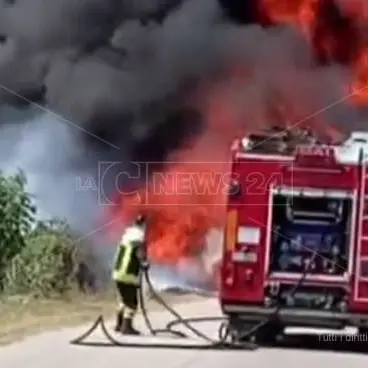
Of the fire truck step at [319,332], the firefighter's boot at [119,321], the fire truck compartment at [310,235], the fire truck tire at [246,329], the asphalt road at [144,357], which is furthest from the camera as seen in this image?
the fire truck step at [319,332]

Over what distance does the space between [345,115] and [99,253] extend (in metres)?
4.47

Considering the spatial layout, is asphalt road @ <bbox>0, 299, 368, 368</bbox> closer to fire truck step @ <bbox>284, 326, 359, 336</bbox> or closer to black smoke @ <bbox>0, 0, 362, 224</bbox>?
fire truck step @ <bbox>284, 326, 359, 336</bbox>

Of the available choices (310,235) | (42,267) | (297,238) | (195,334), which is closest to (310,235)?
(310,235)

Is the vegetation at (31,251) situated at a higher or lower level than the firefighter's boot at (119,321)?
higher

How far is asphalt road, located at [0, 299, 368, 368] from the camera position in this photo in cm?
1094

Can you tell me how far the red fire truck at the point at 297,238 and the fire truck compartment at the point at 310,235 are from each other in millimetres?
11

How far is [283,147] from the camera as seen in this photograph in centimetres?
1316

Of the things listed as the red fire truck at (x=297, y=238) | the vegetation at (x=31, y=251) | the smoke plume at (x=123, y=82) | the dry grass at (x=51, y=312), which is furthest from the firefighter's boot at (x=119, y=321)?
the vegetation at (x=31, y=251)

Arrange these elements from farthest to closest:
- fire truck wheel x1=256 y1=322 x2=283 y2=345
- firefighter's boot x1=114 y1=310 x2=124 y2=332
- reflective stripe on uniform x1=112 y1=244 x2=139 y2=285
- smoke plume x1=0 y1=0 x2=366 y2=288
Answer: smoke plume x1=0 y1=0 x2=366 y2=288
reflective stripe on uniform x1=112 y1=244 x2=139 y2=285
firefighter's boot x1=114 y1=310 x2=124 y2=332
fire truck wheel x1=256 y1=322 x2=283 y2=345

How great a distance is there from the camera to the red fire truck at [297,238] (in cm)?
1285

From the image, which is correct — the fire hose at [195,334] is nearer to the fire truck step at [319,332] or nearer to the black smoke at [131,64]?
the fire truck step at [319,332]

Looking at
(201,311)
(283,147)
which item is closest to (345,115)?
(201,311)

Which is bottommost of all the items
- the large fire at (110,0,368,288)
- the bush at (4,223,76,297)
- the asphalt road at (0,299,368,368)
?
the asphalt road at (0,299,368,368)

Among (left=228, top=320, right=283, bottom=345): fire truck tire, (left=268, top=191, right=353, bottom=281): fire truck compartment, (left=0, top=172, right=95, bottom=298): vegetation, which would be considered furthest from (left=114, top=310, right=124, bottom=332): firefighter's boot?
(left=0, top=172, right=95, bottom=298): vegetation
